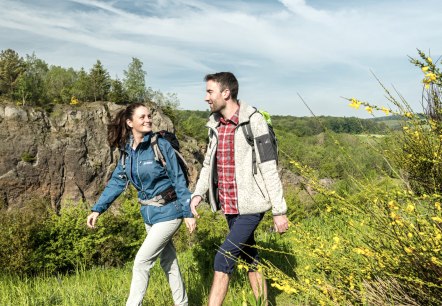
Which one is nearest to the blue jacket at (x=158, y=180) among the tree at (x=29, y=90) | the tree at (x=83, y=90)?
the tree at (x=29, y=90)

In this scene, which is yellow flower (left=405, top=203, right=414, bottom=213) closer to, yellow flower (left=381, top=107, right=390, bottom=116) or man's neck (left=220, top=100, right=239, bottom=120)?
yellow flower (left=381, top=107, right=390, bottom=116)

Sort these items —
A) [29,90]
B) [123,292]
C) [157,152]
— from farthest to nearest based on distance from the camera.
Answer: [29,90] → [123,292] → [157,152]

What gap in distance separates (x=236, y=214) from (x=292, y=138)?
3826 inches

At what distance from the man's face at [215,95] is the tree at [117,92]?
3762 cm

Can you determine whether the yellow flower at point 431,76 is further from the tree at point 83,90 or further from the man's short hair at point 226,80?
the tree at point 83,90

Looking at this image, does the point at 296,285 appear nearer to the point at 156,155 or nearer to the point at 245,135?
the point at 245,135

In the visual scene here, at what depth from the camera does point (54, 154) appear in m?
31.6

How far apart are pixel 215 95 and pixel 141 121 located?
2.67ft

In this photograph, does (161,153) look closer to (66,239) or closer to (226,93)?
(226,93)

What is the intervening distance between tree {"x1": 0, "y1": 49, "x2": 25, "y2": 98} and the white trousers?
117 feet

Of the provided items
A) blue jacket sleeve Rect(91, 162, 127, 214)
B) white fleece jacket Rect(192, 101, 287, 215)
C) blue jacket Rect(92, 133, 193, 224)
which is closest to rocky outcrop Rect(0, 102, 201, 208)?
blue jacket sleeve Rect(91, 162, 127, 214)

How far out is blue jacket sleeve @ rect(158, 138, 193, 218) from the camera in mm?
3539

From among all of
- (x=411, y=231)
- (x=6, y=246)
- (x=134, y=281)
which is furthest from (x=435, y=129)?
(x=6, y=246)

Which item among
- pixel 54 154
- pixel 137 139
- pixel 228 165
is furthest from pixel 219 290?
pixel 54 154
